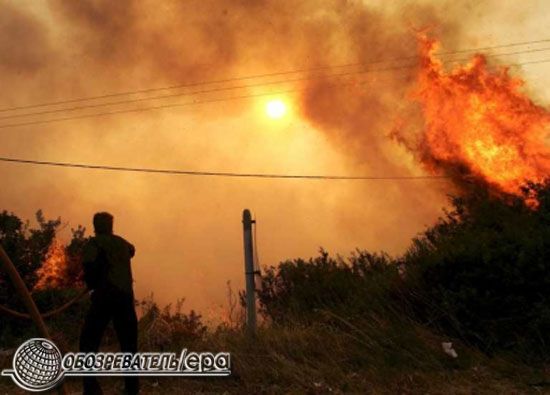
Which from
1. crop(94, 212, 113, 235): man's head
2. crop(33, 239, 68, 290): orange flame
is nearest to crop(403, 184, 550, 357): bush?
crop(94, 212, 113, 235): man's head

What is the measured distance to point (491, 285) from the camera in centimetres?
650

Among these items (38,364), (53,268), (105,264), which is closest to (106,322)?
(105,264)

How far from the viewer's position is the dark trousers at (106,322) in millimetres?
5324

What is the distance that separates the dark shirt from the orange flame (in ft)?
34.4

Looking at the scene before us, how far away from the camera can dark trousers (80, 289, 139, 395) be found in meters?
5.32

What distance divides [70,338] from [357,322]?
5.31m

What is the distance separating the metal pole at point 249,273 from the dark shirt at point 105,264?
1.85 metres

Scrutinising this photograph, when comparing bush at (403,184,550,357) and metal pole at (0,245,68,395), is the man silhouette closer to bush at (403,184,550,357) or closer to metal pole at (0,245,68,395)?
metal pole at (0,245,68,395)

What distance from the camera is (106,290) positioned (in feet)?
17.5

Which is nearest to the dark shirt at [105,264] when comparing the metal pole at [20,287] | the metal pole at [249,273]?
the metal pole at [20,287]

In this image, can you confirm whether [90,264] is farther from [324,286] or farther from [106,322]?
[324,286]

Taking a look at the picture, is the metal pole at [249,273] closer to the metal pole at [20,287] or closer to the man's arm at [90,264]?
the man's arm at [90,264]

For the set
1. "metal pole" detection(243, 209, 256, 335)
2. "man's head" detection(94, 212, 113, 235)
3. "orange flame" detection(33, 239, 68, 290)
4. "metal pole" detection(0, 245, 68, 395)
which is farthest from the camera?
"orange flame" detection(33, 239, 68, 290)

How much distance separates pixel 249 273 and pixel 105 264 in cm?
215
